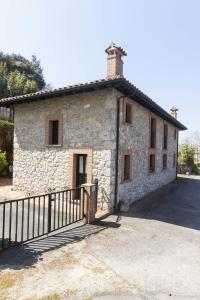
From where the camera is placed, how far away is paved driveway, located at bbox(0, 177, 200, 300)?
4.49 m

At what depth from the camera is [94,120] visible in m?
10.6

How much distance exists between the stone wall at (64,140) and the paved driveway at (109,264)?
2886 millimetres

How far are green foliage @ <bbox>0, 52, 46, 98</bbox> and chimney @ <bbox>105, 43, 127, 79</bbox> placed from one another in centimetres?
2638

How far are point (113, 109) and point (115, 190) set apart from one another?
3356 millimetres

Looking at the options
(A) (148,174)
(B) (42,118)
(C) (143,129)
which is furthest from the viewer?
(A) (148,174)

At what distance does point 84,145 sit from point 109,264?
239 inches

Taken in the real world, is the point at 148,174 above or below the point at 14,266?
above

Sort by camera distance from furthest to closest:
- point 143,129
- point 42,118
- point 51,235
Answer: point 143,129 → point 42,118 → point 51,235


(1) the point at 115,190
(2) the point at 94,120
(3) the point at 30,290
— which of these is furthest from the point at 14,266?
(2) the point at 94,120

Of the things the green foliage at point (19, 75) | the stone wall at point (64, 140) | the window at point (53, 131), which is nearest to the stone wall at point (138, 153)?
the stone wall at point (64, 140)

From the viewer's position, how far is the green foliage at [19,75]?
34750 millimetres

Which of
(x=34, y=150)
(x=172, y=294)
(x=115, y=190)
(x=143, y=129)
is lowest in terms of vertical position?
(x=172, y=294)

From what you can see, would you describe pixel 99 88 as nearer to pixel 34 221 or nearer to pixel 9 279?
pixel 34 221

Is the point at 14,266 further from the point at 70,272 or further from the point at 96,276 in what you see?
the point at 96,276
